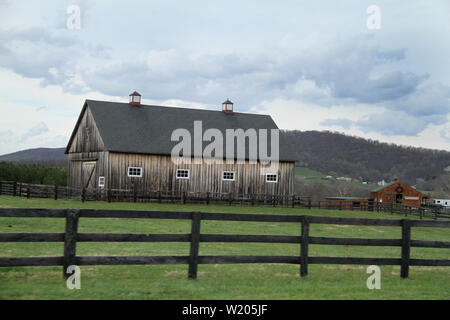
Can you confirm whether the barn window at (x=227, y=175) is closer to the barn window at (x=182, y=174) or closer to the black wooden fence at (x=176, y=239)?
the barn window at (x=182, y=174)

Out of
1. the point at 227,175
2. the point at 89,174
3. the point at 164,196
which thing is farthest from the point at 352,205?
the point at 89,174

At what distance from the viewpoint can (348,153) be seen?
11731cm

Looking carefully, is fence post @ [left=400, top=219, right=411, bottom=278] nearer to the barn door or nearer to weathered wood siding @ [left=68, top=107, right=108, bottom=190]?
weathered wood siding @ [left=68, top=107, right=108, bottom=190]

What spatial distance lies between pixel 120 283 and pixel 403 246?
582 centimetres

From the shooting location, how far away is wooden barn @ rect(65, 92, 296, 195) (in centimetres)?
3556

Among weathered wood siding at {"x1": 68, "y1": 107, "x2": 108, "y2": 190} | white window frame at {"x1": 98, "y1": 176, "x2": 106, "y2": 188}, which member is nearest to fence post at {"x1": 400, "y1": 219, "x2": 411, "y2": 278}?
weathered wood siding at {"x1": 68, "y1": 107, "x2": 108, "y2": 190}

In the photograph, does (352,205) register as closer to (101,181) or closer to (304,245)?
(101,181)

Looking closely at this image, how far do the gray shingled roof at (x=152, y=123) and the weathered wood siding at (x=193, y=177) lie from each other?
0.84 metres

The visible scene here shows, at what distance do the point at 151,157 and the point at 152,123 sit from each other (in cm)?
444

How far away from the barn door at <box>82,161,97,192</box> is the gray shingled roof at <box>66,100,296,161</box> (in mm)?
2997

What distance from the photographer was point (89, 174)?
3762 cm

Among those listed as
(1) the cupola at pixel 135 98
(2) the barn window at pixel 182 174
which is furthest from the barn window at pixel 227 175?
(1) the cupola at pixel 135 98

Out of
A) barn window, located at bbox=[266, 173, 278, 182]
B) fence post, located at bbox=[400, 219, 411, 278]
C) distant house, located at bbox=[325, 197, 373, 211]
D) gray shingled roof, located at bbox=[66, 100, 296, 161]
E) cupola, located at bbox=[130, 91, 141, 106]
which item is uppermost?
cupola, located at bbox=[130, 91, 141, 106]

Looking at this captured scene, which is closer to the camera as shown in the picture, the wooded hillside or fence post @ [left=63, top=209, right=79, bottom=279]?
fence post @ [left=63, top=209, right=79, bottom=279]
